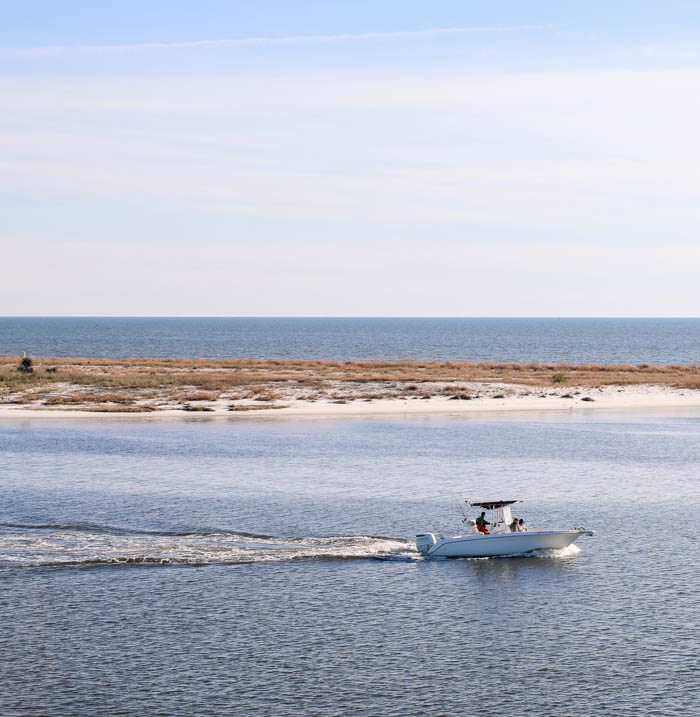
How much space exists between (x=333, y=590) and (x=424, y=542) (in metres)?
5.93

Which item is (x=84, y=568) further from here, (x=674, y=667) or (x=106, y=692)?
(x=674, y=667)

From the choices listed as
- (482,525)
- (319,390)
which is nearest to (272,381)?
(319,390)

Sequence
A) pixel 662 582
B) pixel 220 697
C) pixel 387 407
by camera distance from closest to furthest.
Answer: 1. pixel 220 697
2. pixel 662 582
3. pixel 387 407

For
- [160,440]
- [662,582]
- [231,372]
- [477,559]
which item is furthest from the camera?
[231,372]

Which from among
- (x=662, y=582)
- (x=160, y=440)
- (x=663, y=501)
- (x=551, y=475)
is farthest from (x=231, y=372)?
(x=662, y=582)

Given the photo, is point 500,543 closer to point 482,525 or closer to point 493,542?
point 493,542

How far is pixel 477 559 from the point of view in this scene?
41469 mm

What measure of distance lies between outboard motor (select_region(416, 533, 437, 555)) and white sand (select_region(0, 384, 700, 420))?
49.6m

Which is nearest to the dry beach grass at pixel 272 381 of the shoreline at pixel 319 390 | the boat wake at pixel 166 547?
the shoreline at pixel 319 390

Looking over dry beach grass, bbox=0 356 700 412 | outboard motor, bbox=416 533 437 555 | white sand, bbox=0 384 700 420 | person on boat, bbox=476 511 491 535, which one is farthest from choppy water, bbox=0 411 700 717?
dry beach grass, bbox=0 356 700 412

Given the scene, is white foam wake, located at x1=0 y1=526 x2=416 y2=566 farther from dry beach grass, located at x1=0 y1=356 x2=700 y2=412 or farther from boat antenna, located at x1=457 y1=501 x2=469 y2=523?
dry beach grass, located at x1=0 y1=356 x2=700 y2=412

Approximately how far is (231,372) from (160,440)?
45235mm

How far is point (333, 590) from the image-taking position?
36125mm

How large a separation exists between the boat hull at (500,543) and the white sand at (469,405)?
1957 inches
